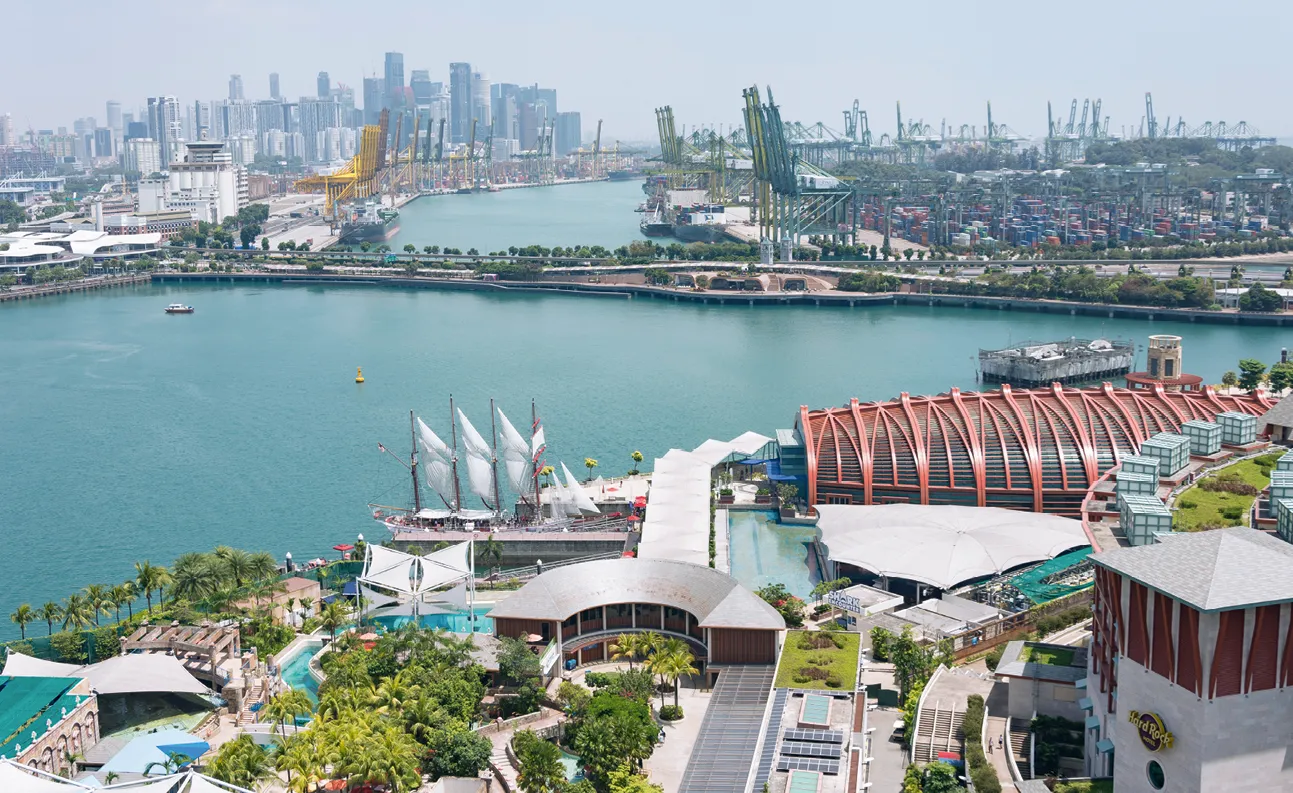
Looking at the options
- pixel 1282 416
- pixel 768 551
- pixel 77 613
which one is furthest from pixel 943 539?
pixel 77 613

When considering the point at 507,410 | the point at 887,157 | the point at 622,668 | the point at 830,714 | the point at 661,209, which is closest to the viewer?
the point at 830,714

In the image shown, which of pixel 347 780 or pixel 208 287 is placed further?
pixel 208 287

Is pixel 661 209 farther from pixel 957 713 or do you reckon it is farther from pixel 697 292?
pixel 957 713

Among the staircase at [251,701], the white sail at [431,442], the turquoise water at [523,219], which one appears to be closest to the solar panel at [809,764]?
the staircase at [251,701]

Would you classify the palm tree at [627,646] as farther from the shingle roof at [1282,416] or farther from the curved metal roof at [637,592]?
the shingle roof at [1282,416]

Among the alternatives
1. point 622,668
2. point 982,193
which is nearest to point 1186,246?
point 982,193
